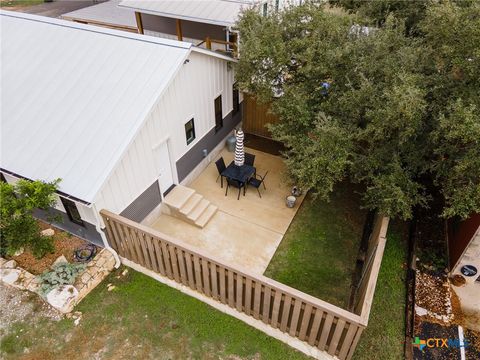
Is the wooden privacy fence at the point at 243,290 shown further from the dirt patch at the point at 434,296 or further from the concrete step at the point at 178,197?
the dirt patch at the point at 434,296

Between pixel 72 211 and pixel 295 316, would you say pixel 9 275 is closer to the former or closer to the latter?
pixel 72 211

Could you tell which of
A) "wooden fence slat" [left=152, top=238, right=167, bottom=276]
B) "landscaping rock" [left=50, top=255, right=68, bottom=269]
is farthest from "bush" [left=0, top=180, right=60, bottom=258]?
"wooden fence slat" [left=152, top=238, right=167, bottom=276]

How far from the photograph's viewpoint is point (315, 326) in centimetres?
733

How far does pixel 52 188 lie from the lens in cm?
774

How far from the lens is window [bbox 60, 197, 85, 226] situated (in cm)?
929

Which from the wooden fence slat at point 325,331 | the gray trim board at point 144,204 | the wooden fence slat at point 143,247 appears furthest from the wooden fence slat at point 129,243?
the wooden fence slat at point 325,331

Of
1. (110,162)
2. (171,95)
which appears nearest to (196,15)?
(171,95)

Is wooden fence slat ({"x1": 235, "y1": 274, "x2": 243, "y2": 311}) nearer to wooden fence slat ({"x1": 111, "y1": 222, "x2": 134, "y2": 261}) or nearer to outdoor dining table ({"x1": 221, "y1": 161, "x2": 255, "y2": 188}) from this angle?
wooden fence slat ({"x1": 111, "y1": 222, "x2": 134, "y2": 261})

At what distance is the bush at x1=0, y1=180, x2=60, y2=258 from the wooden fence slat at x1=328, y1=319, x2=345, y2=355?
279 inches

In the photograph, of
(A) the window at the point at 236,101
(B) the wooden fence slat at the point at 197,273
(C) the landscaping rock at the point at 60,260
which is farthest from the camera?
(A) the window at the point at 236,101

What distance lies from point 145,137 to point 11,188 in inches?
140

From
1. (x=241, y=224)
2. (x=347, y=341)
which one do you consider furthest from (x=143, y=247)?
(x=347, y=341)

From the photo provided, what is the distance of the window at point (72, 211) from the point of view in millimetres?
9288

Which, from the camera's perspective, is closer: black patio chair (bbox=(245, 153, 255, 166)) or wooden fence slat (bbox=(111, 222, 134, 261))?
wooden fence slat (bbox=(111, 222, 134, 261))
